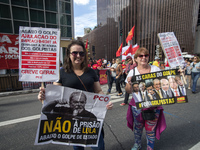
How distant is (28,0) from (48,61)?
56.2 ft

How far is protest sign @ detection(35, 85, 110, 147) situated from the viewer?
1.54 metres

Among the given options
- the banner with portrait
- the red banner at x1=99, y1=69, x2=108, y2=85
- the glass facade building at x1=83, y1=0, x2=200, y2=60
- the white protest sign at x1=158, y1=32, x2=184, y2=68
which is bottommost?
the red banner at x1=99, y1=69, x2=108, y2=85

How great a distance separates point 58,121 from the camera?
159 centimetres

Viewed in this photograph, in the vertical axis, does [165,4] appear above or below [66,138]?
above

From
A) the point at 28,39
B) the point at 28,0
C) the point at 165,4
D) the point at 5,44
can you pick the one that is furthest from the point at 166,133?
the point at 165,4

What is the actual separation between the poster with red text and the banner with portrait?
1.22 metres

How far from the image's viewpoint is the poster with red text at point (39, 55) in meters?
1.71

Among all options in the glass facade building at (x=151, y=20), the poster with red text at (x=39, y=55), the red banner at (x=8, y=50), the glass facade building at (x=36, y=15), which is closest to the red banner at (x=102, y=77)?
the red banner at (x=8, y=50)

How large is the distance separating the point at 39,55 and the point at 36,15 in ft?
54.4

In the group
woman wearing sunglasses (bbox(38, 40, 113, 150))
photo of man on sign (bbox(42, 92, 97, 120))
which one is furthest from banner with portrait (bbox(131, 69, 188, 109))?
photo of man on sign (bbox(42, 92, 97, 120))

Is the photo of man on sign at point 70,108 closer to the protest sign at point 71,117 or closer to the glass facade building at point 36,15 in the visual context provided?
the protest sign at point 71,117

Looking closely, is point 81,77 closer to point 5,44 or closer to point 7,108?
point 7,108

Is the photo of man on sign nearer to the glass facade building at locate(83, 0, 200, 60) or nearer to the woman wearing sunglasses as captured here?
the woman wearing sunglasses

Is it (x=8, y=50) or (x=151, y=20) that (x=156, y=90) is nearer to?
(x=8, y=50)
